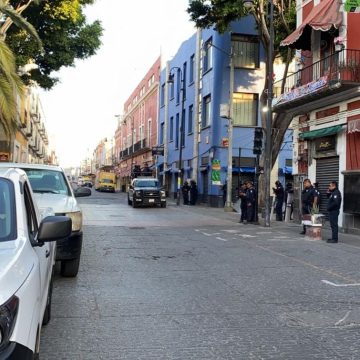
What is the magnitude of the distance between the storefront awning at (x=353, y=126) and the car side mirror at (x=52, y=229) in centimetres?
1446

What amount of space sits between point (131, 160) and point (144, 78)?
43.2 ft

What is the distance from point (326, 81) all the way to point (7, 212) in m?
15.5

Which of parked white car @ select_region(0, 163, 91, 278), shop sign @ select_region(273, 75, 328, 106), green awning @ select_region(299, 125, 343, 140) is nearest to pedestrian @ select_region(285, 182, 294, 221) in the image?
green awning @ select_region(299, 125, 343, 140)

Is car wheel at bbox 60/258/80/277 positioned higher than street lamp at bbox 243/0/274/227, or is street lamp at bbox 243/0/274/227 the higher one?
street lamp at bbox 243/0/274/227

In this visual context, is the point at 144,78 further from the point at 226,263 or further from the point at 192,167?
the point at 226,263

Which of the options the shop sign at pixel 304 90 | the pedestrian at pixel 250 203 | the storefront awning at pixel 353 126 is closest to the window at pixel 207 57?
the shop sign at pixel 304 90

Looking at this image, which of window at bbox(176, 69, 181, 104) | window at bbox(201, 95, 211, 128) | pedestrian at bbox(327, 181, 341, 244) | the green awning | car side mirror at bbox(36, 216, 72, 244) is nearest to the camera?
car side mirror at bbox(36, 216, 72, 244)

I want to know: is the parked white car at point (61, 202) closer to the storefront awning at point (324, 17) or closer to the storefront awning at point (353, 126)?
the storefront awning at point (353, 126)

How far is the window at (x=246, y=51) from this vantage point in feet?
119

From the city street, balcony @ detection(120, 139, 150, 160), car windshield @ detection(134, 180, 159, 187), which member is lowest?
the city street

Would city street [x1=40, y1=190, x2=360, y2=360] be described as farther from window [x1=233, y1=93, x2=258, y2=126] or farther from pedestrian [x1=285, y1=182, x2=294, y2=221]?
window [x1=233, y1=93, x2=258, y2=126]

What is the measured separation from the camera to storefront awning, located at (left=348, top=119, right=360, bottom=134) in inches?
669

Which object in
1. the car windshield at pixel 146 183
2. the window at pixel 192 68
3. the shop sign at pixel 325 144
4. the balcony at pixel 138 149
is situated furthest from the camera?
the balcony at pixel 138 149

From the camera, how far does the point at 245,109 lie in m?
36.4
